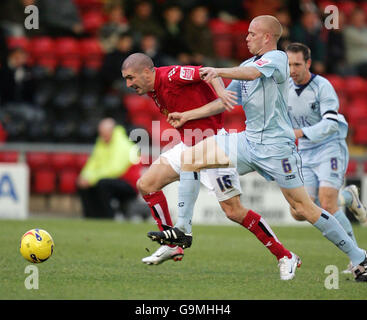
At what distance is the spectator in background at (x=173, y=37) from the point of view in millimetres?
14961

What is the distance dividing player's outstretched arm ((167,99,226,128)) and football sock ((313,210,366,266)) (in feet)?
4.23

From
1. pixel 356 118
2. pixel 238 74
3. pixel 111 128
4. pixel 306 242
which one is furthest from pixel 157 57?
pixel 238 74

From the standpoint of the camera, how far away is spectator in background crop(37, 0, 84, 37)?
15.2 metres

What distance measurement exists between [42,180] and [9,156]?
802 mm

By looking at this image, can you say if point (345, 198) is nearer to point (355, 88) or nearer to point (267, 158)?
point (267, 158)

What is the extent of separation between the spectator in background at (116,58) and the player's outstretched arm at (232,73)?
7.99 metres

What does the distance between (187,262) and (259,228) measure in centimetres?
113

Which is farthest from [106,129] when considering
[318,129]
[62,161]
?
[318,129]

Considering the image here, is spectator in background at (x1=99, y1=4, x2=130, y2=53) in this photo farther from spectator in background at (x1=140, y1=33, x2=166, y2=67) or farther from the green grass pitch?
the green grass pitch

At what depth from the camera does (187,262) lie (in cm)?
776

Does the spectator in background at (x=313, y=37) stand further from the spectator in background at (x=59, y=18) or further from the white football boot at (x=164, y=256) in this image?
the white football boot at (x=164, y=256)

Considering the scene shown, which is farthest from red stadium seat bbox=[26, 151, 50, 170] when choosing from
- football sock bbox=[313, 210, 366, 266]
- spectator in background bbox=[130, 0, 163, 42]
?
football sock bbox=[313, 210, 366, 266]
